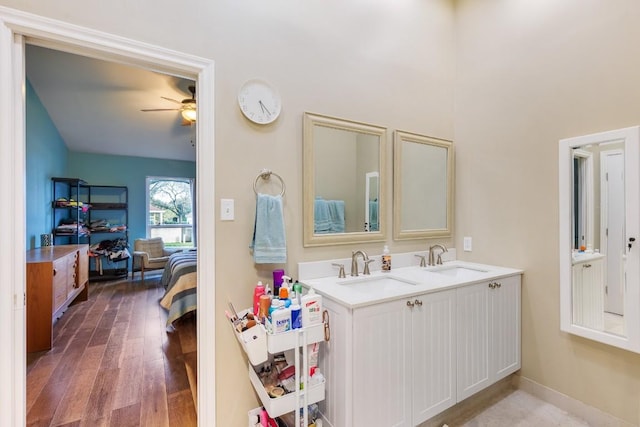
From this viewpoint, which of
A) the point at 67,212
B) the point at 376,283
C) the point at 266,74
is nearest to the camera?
the point at 266,74

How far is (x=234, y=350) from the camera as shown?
164 centimetres

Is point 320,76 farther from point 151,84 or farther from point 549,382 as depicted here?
point 151,84

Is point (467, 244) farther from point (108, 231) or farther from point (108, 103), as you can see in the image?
point (108, 231)

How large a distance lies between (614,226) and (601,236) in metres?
0.09

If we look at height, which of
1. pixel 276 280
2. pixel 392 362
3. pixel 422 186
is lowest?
pixel 392 362

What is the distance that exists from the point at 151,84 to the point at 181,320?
2.96 meters

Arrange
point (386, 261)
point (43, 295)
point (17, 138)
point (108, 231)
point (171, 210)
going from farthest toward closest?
point (171, 210) < point (108, 231) < point (43, 295) < point (386, 261) < point (17, 138)

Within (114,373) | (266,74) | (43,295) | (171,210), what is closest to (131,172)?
(171,210)

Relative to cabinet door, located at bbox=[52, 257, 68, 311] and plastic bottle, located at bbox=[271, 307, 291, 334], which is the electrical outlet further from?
cabinet door, located at bbox=[52, 257, 68, 311]

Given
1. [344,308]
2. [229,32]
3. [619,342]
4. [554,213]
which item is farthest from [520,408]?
[229,32]

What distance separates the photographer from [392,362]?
149cm

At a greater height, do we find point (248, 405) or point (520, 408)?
point (248, 405)

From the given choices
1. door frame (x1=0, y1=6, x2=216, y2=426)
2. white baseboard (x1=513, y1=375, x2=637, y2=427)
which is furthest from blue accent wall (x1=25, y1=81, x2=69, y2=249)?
white baseboard (x1=513, y1=375, x2=637, y2=427)

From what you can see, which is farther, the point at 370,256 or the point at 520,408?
the point at 370,256
